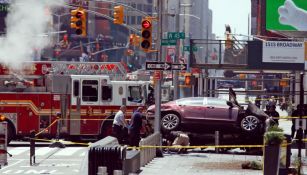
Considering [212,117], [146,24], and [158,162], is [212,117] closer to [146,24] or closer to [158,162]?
[146,24]

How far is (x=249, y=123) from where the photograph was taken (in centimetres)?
2869

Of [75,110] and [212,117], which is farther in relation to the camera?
[75,110]

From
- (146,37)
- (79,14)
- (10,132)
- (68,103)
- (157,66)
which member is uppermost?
(79,14)

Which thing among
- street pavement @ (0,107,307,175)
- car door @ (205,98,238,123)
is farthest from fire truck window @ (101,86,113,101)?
car door @ (205,98,238,123)

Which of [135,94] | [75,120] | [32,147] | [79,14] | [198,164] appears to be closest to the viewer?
[32,147]

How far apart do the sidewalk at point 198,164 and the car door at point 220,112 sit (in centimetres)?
155

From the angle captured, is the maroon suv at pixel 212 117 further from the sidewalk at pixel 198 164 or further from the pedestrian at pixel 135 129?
the pedestrian at pixel 135 129

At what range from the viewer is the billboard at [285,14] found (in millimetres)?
51312

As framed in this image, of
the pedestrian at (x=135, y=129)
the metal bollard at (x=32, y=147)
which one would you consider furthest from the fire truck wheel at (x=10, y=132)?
the metal bollard at (x=32, y=147)

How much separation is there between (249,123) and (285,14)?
25459 mm

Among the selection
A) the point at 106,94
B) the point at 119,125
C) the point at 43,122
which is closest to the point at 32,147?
the point at 119,125

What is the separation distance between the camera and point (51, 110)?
31500 millimetres

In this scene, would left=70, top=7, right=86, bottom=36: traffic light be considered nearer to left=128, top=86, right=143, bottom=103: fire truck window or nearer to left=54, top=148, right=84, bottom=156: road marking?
left=128, top=86, right=143, bottom=103: fire truck window

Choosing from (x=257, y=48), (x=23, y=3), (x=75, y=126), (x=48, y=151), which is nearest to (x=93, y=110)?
(x=75, y=126)
